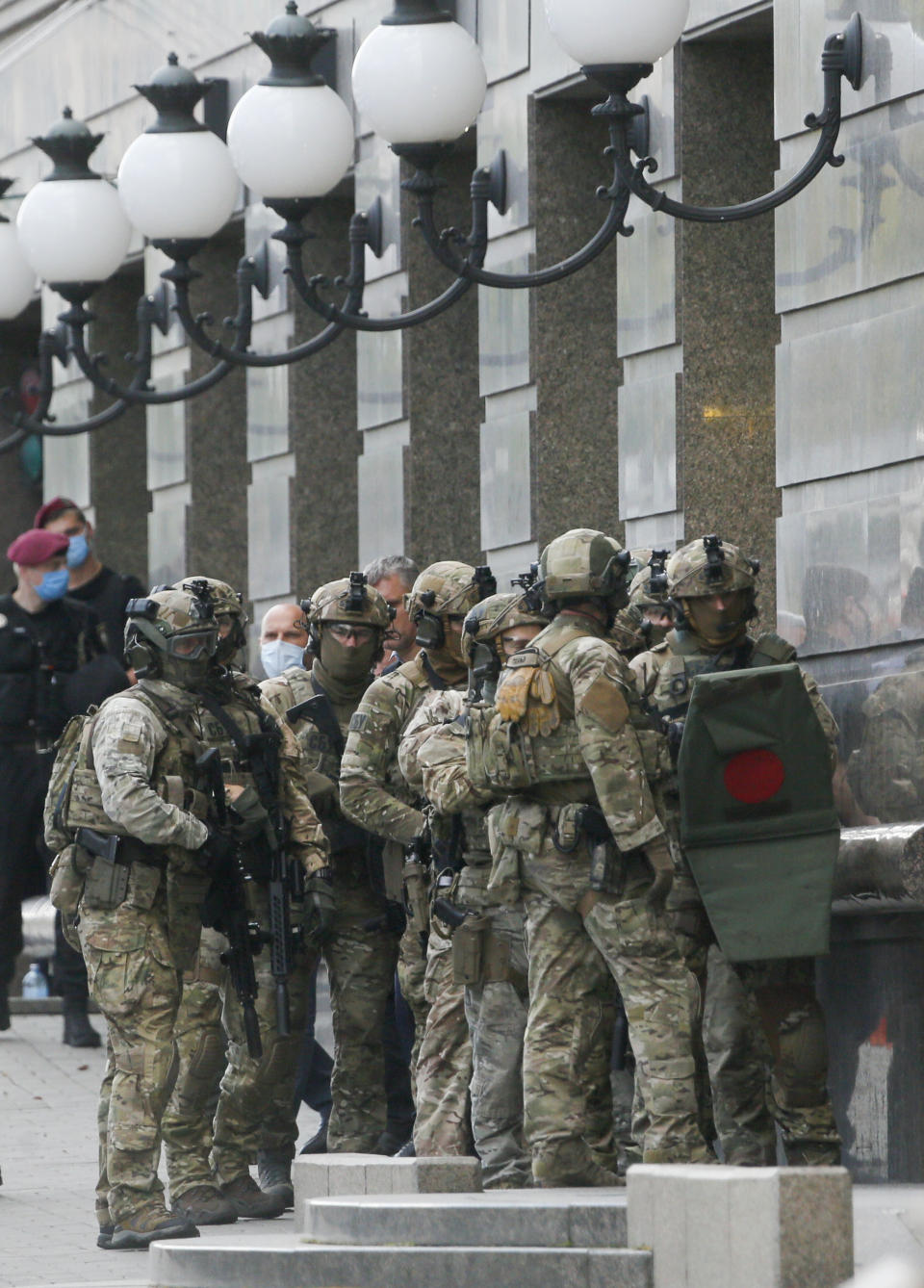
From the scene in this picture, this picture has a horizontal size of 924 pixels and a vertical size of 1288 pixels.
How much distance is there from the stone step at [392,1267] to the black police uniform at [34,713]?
5.33m

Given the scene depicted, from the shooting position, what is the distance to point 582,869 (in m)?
7.96

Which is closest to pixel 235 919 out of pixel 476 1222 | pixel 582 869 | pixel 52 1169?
pixel 582 869

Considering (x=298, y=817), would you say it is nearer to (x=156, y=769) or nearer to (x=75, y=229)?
(x=156, y=769)

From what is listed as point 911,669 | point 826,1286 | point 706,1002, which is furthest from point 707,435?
point 826,1286

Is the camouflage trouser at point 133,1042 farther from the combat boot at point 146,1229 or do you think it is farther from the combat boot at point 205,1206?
the combat boot at point 205,1206

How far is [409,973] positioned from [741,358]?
9.83ft

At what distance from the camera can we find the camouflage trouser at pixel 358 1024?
9320 mm

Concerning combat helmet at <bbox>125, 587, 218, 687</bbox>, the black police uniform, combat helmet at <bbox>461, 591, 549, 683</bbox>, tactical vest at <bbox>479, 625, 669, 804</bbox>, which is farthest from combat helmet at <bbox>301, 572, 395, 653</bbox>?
the black police uniform

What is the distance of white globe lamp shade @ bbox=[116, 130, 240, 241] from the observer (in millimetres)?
10758

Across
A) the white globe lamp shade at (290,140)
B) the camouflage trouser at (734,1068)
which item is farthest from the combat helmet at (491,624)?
the white globe lamp shade at (290,140)

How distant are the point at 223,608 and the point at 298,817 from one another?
715mm

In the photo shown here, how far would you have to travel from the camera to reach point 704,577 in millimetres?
8359

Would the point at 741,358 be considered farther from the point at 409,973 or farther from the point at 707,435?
the point at 409,973

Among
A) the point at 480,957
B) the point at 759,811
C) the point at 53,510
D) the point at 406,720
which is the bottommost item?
the point at 480,957
